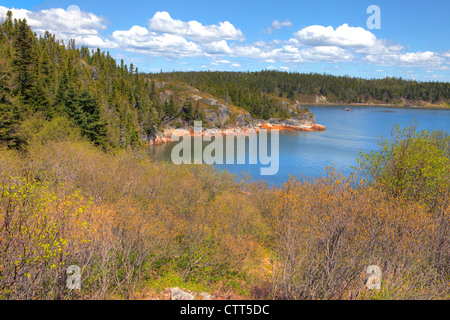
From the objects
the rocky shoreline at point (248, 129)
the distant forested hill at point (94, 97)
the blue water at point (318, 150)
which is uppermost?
the distant forested hill at point (94, 97)

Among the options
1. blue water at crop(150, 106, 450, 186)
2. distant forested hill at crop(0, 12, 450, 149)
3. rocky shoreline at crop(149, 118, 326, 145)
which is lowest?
blue water at crop(150, 106, 450, 186)

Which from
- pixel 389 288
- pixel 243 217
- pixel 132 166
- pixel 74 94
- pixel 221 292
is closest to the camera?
pixel 389 288

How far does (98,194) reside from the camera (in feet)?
78.6

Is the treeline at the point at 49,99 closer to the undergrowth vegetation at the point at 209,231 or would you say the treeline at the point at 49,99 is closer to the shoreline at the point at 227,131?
the undergrowth vegetation at the point at 209,231

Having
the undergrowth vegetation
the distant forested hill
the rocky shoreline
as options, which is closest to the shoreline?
the rocky shoreline

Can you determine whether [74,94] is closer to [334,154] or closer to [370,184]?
[370,184]

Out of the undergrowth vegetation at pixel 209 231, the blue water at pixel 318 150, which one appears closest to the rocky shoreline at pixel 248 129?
the blue water at pixel 318 150

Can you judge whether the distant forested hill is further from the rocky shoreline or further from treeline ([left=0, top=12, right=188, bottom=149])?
the rocky shoreline

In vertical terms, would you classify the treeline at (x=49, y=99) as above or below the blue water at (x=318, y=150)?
above

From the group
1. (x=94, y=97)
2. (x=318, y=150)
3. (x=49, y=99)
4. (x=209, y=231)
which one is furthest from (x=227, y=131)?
(x=209, y=231)

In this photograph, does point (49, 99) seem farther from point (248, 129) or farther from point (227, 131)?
point (248, 129)
